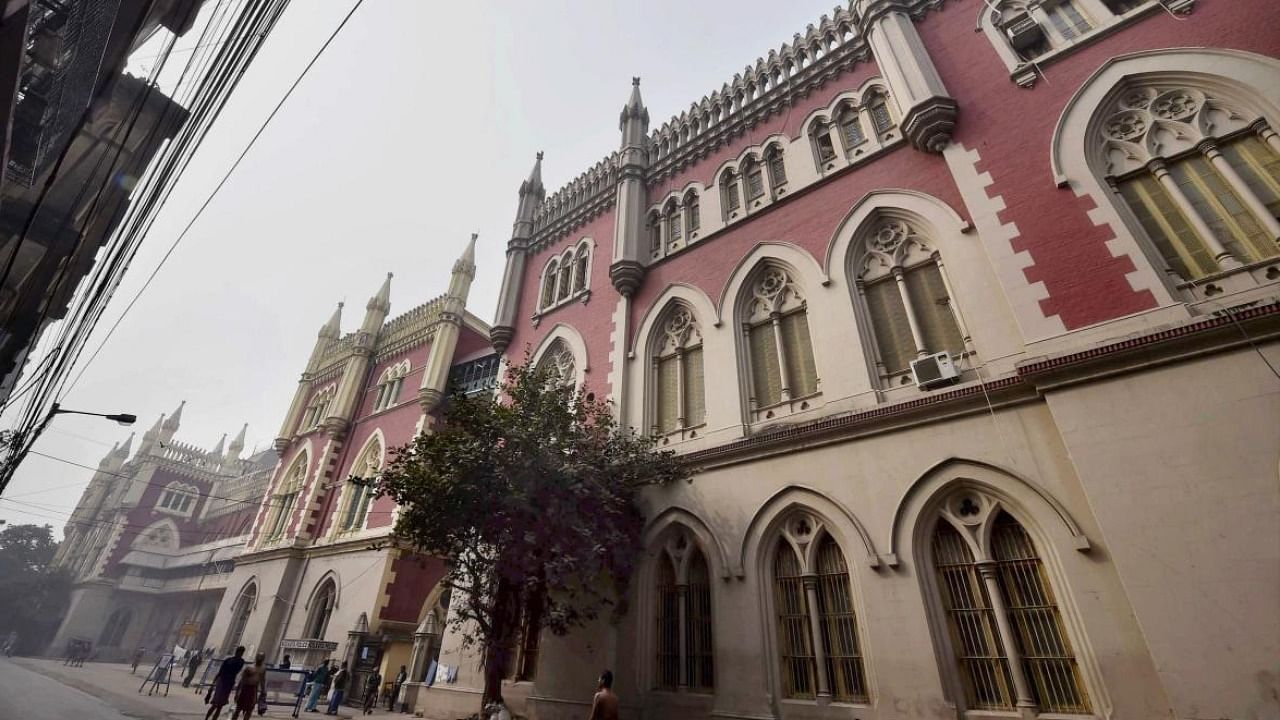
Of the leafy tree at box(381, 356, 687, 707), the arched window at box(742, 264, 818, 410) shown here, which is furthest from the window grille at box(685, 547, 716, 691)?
the arched window at box(742, 264, 818, 410)

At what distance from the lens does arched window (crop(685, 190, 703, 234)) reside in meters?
14.7

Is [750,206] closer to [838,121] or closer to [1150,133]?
[838,121]

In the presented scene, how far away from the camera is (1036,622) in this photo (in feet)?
22.8

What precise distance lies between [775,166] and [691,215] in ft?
8.64

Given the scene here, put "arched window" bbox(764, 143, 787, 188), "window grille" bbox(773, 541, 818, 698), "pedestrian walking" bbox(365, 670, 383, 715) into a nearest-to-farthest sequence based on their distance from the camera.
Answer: "window grille" bbox(773, 541, 818, 698) → "arched window" bbox(764, 143, 787, 188) → "pedestrian walking" bbox(365, 670, 383, 715)

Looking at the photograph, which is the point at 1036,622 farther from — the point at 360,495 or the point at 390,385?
the point at 390,385

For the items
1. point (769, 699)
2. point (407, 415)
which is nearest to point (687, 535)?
point (769, 699)

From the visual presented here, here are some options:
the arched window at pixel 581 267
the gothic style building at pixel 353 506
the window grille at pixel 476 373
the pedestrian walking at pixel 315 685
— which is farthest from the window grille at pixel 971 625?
the window grille at pixel 476 373

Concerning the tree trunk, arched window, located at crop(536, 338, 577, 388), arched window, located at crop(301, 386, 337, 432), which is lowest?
the tree trunk

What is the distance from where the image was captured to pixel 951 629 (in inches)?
293

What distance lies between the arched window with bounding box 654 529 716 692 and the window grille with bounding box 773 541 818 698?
128 cm

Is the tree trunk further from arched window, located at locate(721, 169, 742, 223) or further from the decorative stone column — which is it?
the decorative stone column

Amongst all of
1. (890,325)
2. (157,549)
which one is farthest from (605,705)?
(157,549)

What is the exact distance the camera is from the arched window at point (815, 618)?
8055mm
